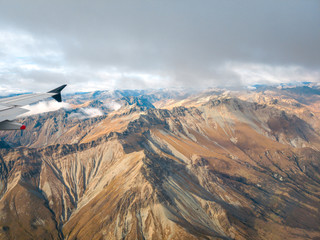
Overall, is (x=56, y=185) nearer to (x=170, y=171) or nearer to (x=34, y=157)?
(x=34, y=157)

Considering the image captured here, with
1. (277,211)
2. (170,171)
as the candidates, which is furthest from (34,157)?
(277,211)

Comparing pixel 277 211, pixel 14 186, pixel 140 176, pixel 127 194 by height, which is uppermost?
pixel 140 176

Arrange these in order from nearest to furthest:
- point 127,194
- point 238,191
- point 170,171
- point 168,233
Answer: point 168,233 → point 127,194 → point 170,171 → point 238,191

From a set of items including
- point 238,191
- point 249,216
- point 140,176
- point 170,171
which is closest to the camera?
point 140,176

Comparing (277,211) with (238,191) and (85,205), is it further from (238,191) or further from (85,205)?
(85,205)

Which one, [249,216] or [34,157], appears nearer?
[249,216]

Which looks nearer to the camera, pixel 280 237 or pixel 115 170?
pixel 280 237

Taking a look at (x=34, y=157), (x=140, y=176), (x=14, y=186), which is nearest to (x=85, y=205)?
(x=140, y=176)

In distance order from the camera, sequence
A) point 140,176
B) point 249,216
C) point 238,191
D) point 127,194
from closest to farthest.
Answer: point 127,194 → point 140,176 → point 249,216 → point 238,191

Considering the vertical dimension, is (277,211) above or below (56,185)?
below
